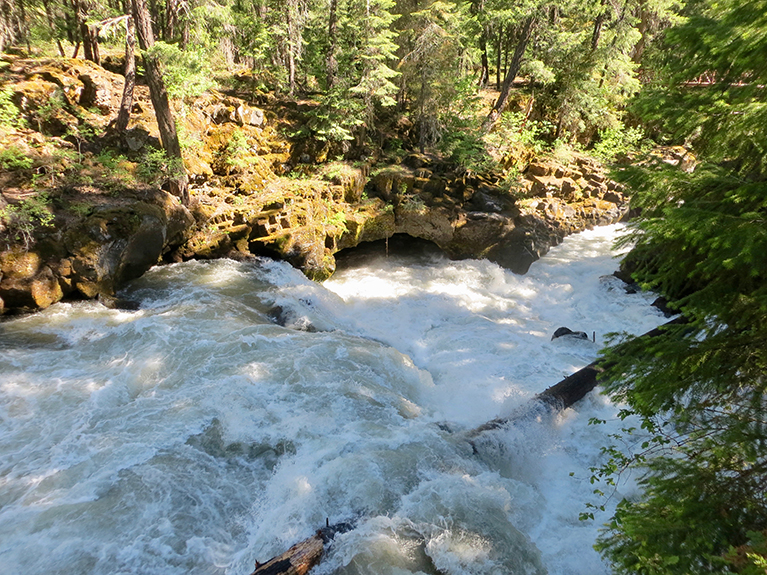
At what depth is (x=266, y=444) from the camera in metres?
6.04

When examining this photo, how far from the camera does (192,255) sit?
39.0 feet

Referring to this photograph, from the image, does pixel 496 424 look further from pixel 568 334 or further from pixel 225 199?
pixel 225 199

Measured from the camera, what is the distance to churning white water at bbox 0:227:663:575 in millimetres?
4629

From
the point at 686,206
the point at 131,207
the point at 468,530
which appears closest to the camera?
the point at 686,206

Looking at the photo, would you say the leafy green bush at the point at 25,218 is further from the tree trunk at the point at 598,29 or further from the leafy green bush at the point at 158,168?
the tree trunk at the point at 598,29

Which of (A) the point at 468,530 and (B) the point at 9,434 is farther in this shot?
(B) the point at 9,434

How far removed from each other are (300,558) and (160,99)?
12085mm

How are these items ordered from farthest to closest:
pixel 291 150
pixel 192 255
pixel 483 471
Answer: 1. pixel 291 150
2. pixel 192 255
3. pixel 483 471

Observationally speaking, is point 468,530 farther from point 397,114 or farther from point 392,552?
point 397,114

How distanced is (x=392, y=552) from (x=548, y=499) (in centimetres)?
268

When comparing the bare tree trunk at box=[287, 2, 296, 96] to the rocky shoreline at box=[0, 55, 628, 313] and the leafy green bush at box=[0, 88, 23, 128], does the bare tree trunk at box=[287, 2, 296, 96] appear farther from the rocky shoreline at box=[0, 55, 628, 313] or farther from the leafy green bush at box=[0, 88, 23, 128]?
the leafy green bush at box=[0, 88, 23, 128]

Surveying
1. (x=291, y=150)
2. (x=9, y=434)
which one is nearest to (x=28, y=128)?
(x=291, y=150)

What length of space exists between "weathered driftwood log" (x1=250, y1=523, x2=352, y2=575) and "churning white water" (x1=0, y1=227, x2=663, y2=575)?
0.50 feet

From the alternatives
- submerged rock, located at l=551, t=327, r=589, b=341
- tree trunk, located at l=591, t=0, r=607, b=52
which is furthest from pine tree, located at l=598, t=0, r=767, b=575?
tree trunk, located at l=591, t=0, r=607, b=52
